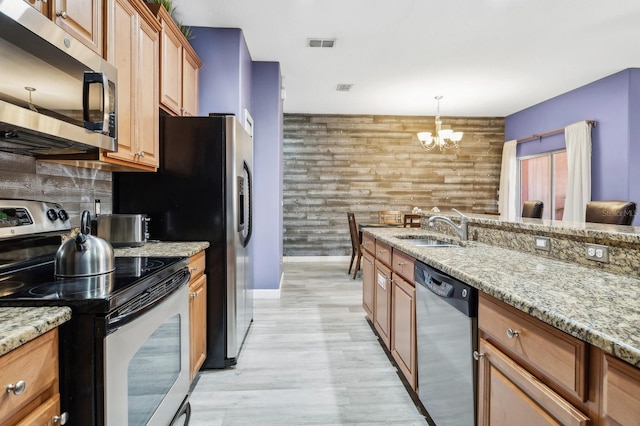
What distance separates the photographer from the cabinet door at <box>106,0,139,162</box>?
1.80 meters

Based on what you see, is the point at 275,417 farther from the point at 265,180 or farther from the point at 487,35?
the point at 487,35

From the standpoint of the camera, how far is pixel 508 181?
6484 millimetres

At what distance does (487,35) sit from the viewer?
138 inches

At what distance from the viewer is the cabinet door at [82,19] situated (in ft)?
4.61

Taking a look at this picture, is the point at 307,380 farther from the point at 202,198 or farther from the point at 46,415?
the point at 46,415

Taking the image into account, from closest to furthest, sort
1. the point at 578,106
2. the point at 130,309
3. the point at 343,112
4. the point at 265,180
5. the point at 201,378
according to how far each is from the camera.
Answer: the point at 130,309 < the point at 201,378 < the point at 265,180 < the point at 578,106 < the point at 343,112

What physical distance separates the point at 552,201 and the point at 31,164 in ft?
21.8

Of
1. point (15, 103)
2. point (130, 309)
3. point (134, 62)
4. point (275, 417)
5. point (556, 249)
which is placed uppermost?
point (134, 62)

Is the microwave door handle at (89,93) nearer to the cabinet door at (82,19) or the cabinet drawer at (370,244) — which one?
the cabinet door at (82,19)

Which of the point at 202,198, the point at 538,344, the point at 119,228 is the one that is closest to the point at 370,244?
the point at 202,198

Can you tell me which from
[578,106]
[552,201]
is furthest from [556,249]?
[552,201]

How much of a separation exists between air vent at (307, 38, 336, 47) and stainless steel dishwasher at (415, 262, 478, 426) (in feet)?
8.82

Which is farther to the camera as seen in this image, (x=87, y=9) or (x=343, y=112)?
(x=343, y=112)

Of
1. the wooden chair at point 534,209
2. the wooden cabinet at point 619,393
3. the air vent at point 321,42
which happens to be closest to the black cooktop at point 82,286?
the wooden cabinet at point 619,393
